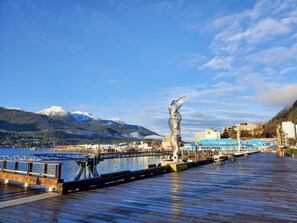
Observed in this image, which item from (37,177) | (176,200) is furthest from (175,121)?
(176,200)

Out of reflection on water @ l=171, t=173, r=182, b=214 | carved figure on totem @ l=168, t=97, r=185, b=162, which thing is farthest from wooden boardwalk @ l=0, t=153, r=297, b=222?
carved figure on totem @ l=168, t=97, r=185, b=162

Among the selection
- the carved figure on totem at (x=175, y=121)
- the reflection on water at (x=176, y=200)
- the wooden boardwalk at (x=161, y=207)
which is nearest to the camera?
the wooden boardwalk at (x=161, y=207)

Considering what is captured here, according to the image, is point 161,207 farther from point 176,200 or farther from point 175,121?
point 175,121

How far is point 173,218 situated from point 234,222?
3.93ft

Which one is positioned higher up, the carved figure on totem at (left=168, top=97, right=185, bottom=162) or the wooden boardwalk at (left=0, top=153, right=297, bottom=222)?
the carved figure on totem at (left=168, top=97, right=185, bottom=162)

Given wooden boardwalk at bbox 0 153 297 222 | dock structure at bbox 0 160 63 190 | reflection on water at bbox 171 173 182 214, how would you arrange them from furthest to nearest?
dock structure at bbox 0 160 63 190, reflection on water at bbox 171 173 182 214, wooden boardwalk at bbox 0 153 297 222

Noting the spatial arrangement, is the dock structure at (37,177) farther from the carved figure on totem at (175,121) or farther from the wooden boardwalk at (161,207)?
the carved figure on totem at (175,121)

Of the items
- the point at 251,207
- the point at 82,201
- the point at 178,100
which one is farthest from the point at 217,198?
the point at 178,100

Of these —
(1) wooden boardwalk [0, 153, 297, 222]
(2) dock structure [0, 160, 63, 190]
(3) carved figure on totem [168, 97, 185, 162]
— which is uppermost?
(3) carved figure on totem [168, 97, 185, 162]

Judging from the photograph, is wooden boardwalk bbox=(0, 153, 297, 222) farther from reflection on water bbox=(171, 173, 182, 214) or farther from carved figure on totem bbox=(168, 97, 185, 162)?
carved figure on totem bbox=(168, 97, 185, 162)

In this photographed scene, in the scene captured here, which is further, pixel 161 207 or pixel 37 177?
pixel 37 177

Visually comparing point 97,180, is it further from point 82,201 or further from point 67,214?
point 67,214

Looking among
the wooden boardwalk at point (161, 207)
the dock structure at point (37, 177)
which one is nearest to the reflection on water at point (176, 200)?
the wooden boardwalk at point (161, 207)

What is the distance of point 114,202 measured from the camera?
686 cm
